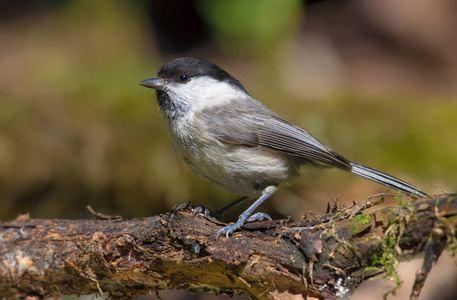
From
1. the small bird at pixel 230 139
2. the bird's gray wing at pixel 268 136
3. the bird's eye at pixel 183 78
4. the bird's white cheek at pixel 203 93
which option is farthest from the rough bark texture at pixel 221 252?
the bird's eye at pixel 183 78

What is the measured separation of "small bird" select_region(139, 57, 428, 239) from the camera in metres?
2.37

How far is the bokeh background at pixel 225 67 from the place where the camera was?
12.3ft

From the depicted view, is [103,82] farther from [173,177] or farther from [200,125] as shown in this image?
[200,125]

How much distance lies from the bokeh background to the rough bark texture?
95 cm

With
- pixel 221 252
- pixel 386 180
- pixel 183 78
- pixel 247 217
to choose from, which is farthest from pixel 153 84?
pixel 386 180

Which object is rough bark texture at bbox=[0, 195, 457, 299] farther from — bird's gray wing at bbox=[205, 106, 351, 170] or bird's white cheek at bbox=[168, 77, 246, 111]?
bird's white cheek at bbox=[168, 77, 246, 111]

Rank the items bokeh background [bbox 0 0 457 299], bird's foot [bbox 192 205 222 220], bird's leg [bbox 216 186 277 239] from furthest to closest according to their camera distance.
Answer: bokeh background [bbox 0 0 457 299] → bird's foot [bbox 192 205 222 220] → bird's leg [bbox 216 186 277 239]

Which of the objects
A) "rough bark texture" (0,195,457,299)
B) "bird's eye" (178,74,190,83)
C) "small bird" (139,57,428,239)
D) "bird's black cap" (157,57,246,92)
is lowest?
"rough bark texture" (0,195,457,299)

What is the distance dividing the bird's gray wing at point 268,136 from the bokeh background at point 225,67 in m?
0.23

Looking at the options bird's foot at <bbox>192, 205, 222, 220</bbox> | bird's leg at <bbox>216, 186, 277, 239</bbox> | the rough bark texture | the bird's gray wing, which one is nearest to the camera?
the rough bark texture

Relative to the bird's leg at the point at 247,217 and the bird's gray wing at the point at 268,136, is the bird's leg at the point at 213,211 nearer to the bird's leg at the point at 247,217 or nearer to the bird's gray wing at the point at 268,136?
the bird's leg at the point at 247,217

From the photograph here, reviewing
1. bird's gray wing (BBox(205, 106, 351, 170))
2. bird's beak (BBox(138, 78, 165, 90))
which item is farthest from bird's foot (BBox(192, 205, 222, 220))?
bird's beak (BBox(138, 78, 165, 90))

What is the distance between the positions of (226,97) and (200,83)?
171 millimetres

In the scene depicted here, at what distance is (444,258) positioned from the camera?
3.11 m
